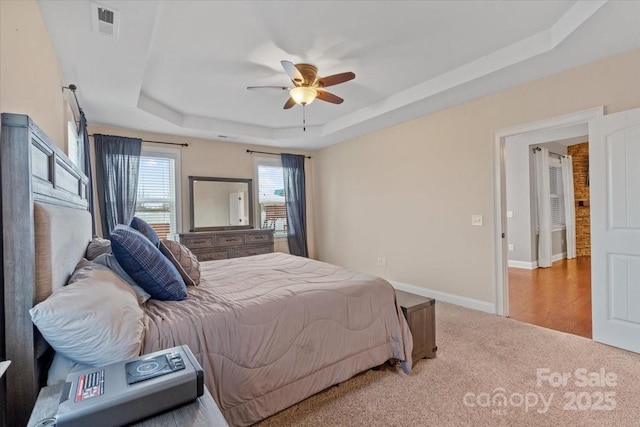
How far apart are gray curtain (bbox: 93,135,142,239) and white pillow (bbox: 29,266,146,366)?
319cm

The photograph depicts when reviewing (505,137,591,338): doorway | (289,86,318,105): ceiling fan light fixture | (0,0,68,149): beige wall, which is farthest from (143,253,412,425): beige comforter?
(505,137,591,338): doorway

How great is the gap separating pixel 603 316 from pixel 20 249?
12.7 ft

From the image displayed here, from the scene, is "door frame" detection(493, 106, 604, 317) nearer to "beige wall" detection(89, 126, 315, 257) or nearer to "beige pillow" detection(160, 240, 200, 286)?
"beige pillow" detection(160, 240, 200, 286)

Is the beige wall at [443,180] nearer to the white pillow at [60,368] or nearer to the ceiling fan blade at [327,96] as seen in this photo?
the ceiling fan blade at [327,96]

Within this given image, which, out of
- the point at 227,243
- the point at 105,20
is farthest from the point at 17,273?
the point at 227,243

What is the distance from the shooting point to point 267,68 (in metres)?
2.95

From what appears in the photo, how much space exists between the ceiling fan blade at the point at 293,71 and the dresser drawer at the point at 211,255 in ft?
9.58

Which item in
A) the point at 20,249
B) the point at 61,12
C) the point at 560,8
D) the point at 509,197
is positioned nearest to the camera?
the point at 20,249

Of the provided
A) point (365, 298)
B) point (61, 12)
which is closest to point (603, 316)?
point (365, 298)

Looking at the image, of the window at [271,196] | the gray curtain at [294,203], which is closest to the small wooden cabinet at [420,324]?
the gray curtain at [294,203]

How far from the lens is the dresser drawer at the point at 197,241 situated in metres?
4.43

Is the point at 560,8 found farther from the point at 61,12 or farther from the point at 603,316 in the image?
the point at 61,12

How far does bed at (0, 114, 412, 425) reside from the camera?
104cm

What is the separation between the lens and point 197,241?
4488 mm
